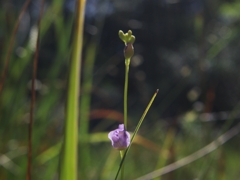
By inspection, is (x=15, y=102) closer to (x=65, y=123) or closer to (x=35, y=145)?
(x=35, y=145)

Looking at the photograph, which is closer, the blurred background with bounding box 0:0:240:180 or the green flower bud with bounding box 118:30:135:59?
the green flower bud with bounding box 118:30:135:59

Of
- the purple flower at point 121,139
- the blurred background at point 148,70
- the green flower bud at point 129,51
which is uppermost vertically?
the blurred background at point 148,70

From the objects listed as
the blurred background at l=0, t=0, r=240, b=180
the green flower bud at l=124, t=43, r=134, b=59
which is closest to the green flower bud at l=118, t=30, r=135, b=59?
the green flower bud at l=124, t=43, r=134, b=59

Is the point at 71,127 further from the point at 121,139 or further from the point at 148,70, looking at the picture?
the point at 148,70

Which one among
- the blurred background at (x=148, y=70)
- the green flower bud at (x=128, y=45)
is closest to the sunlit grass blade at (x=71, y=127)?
the green flower bud at (x=128, y=45)

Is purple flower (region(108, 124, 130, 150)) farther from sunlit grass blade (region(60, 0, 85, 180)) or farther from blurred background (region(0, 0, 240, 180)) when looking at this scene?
blurred background (region(0, 0, 240, 180))

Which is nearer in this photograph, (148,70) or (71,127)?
(71,127)

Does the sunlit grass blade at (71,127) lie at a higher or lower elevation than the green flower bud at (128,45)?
lower

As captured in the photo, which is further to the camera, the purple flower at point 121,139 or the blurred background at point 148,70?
the blurred background at point 148,70

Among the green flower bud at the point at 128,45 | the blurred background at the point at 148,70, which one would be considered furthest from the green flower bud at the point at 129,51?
the blurred background at the point at 148,70

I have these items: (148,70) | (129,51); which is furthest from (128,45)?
(148,70)

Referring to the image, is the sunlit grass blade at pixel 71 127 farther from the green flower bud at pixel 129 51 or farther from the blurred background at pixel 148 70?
the blurred background at pixel 148 70
